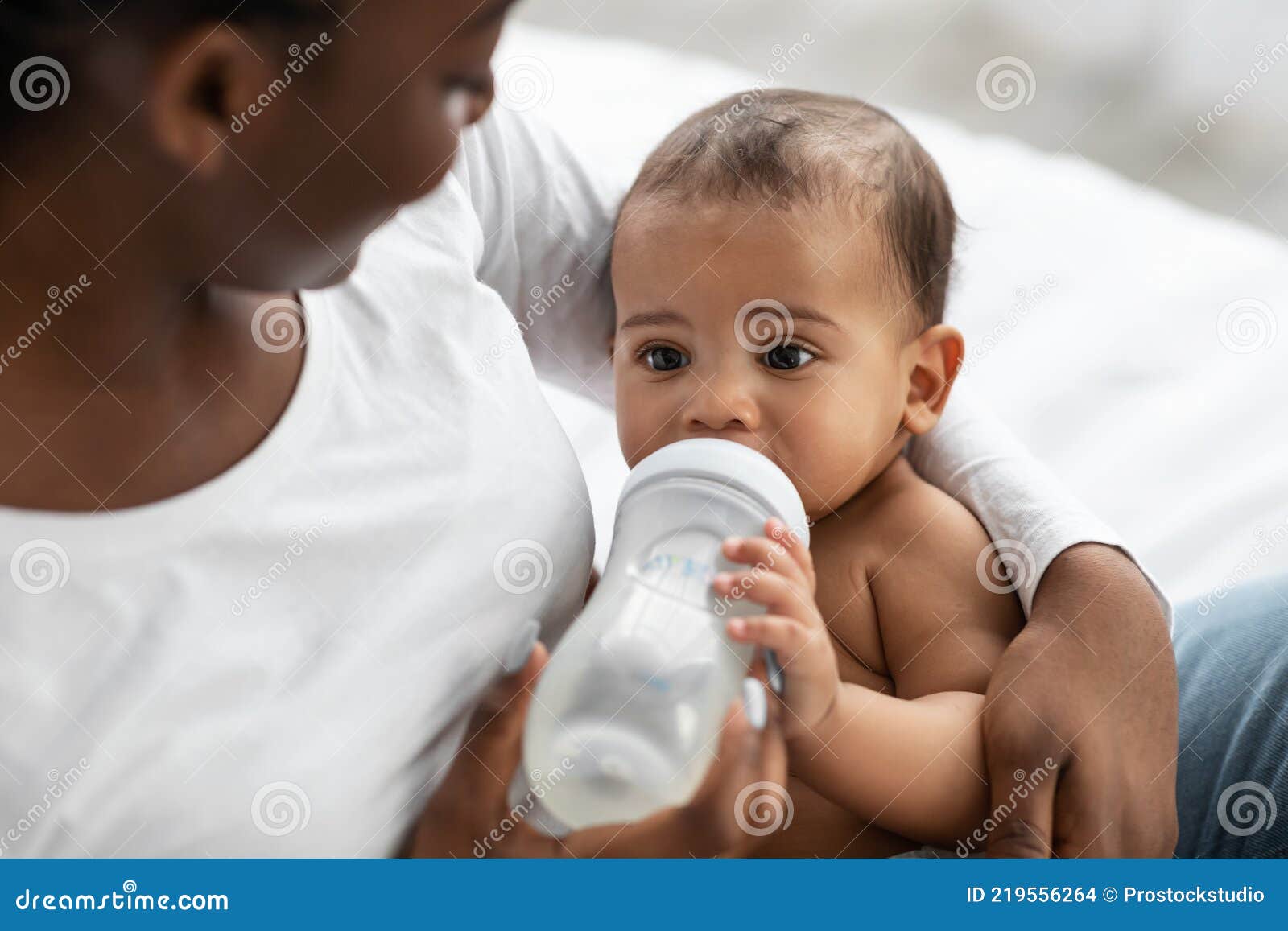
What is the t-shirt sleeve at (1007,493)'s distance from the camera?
94 centimetres

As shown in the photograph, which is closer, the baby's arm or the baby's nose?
the baby's arm

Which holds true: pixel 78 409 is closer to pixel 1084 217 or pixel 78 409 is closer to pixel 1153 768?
pixel 1153 768

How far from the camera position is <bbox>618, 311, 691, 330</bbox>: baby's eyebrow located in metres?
0.94

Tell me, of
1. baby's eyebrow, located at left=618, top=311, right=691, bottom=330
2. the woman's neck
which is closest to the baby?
baby's eyebrow, located at left=618, top=311, right=691, bottom=330

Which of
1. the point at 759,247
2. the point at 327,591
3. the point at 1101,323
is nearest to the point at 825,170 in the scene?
the point at 759,247

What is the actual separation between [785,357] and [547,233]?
27 centimetres

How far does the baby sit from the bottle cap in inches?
4.5

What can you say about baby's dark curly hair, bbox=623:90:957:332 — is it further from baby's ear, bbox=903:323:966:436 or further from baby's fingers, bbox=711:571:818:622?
baby's fingers, bbox=711:571:818:622

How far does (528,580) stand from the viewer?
827mm

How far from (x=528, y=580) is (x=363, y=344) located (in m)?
0.21

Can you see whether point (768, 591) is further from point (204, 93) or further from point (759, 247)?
point (204, 93)

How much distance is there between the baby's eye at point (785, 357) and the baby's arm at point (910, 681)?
0.18m

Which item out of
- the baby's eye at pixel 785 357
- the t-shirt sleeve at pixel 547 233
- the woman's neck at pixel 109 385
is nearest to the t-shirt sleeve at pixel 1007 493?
the baby's eye at pixel 785 357

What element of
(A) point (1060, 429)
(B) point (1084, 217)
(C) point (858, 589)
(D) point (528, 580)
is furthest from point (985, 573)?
(B) point (1084, 217)
